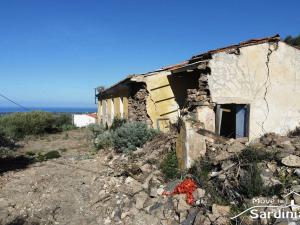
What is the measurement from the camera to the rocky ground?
6.09 meters

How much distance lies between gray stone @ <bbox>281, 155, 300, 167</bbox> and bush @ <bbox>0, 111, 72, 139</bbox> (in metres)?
18.4

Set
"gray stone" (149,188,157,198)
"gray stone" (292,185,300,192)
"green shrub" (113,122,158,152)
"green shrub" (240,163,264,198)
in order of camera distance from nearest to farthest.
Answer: "gray stone" (292,185,300,192)
"green shrub" (240,163,264,198)
"gray stone" (149,188,157,198)
"green shrub" (113,122,158,152)

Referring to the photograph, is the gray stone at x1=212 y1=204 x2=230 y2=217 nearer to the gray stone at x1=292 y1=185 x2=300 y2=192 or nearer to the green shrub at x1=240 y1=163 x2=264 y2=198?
the green shrub at x1=240 y1=163 x2=264 y2=198

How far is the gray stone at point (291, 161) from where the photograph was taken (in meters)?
6.39

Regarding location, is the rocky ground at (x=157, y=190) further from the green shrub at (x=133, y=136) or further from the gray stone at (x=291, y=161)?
the green shrub at (x=133, y=136)

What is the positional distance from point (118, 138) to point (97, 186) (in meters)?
3.75

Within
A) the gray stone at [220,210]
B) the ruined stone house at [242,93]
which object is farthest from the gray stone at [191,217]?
the ruined stone house at [242,93]

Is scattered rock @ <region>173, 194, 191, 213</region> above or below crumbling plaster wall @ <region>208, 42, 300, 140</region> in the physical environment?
below

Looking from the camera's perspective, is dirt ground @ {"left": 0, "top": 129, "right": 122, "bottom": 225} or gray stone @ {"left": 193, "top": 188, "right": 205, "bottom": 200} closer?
gray stone @ {"left": 193, "top": 188, "right": 205, "bottom": 200}

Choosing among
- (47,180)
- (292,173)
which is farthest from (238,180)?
(47,180)

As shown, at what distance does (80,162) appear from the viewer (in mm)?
11555

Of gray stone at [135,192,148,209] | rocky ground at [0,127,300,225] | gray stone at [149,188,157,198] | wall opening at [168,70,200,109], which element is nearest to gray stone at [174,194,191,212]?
rocky ground at [0,127,300,225]

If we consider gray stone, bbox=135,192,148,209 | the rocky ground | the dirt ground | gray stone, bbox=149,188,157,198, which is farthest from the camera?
gray stone, bbox=149,188,157,198

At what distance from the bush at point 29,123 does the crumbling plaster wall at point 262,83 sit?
1606 centimetres
